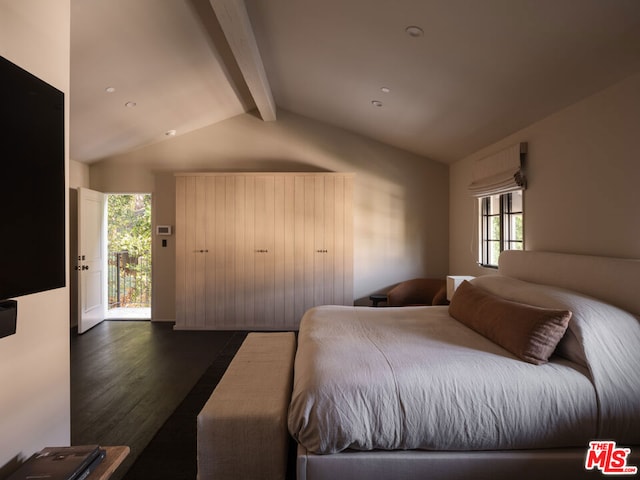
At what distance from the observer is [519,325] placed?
1816 mm

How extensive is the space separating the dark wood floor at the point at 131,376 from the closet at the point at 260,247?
47cm

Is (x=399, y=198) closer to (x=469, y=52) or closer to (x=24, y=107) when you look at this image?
(x=469, y=52)

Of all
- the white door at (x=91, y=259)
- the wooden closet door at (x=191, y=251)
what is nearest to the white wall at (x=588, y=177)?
the wooden closet door at (x=191, y=251)

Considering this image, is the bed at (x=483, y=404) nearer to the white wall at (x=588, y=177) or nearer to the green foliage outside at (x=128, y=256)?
the white wall at (x=588, y=177)

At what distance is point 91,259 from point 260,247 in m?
2.29

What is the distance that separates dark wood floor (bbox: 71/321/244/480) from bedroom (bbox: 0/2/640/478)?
0.77 meters

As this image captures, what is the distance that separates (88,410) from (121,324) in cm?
254

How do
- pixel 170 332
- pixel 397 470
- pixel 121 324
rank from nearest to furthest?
pixel 397 470 < pixel 170 332 < pixel 121 324

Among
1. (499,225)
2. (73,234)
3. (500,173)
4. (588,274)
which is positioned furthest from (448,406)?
(73,234)

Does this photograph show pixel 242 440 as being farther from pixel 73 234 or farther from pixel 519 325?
pixel 73 234

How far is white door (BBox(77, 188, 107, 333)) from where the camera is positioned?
4164 mm

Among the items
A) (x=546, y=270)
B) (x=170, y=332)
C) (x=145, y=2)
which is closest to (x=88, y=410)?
(x=170, y=332)

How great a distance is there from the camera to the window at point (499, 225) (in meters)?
3.29

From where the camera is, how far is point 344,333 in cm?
219
